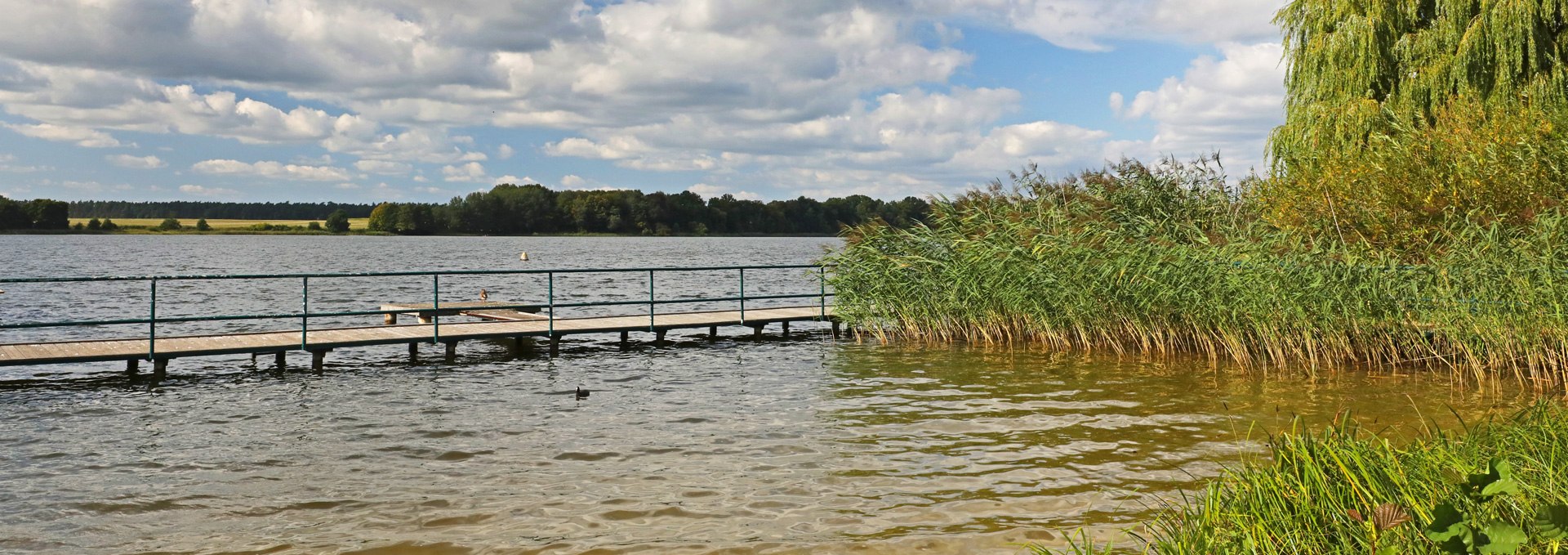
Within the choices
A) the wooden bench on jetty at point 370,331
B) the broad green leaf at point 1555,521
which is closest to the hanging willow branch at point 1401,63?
the wooden bench on jetty at point 370,331

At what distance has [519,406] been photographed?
11.0m

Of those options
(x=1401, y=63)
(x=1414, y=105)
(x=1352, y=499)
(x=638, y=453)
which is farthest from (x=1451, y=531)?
(x=1401, y=63)

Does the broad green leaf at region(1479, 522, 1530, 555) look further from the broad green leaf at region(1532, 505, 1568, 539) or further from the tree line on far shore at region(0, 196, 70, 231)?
the tree line on far shore at region(0, 196, 70, 231)

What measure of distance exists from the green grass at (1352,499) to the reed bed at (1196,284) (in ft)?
21.3

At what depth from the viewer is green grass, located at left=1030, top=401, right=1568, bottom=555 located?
400cm

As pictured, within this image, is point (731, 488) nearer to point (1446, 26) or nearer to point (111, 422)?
point (111, 422)

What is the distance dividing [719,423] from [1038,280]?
6.38 metres

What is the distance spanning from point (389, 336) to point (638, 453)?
25.7 feet

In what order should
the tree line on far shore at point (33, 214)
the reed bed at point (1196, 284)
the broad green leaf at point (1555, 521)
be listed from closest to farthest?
the broad green leaf at point (1555, 521)
the reed bed at point (1196, 284)
the tree line on far shore at point (33, 214)

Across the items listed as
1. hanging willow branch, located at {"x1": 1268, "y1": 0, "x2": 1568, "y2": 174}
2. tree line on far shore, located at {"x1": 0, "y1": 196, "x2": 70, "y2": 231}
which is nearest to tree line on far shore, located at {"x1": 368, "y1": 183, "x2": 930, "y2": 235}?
tree line on far shore, located at {"x1": 0, "y1": 196, "x2": 70, "y2": 231}

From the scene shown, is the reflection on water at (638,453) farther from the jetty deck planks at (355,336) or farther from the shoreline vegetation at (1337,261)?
the shoreline vegetation at (1337,261)

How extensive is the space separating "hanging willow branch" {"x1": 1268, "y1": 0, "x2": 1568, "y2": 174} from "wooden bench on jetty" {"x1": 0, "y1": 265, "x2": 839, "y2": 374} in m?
8.65

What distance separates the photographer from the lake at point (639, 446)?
627 centimetres

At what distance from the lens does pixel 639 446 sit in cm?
875
